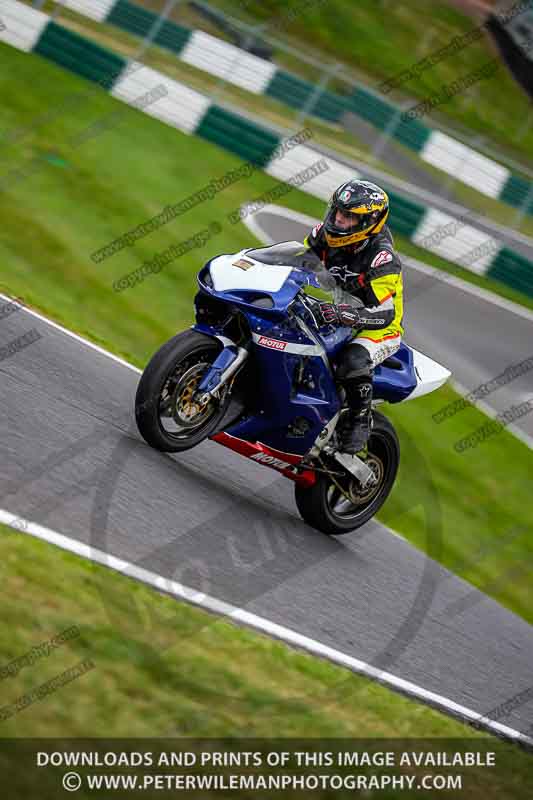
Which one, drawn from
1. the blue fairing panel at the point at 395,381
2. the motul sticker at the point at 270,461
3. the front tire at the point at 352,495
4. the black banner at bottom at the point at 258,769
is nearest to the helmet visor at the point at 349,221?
the blue fairing panel at the point at 395,381

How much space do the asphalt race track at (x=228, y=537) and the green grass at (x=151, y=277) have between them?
44.9 inches

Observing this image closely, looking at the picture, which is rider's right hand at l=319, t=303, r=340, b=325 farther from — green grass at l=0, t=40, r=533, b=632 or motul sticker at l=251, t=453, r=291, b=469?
green grass at l=0, t=40, r=533, b=632

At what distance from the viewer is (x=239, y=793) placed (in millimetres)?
4832

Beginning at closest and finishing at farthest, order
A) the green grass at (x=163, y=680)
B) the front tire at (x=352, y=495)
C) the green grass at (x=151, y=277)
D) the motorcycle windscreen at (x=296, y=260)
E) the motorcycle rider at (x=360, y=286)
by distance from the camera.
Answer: the green grass at (x=163, y=680) → the motorcycle windscreen at (x=296, y=260) → the motorcycle rider at (x=360, y=286) → the front tire at (x=352, y=495) → the green grass at (x=151, y=277)

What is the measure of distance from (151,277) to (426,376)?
5467 mm

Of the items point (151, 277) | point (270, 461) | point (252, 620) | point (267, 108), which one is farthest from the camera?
point (267, 108)

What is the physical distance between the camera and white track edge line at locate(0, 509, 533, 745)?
607 centimetres

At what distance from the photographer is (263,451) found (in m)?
7.92

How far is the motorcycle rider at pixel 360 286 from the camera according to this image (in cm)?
757

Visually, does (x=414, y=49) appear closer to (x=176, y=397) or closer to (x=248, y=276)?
(x=248, y=276)

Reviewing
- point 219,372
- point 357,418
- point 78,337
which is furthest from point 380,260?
point 78,337

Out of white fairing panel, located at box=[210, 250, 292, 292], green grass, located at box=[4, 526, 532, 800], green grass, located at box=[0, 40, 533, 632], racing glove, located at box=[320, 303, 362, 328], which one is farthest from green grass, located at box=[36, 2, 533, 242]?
green grass, located at box=[4, 526, 532, 800]

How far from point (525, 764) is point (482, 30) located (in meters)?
29.9

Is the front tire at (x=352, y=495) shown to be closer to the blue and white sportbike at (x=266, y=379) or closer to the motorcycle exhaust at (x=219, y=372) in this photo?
the blue and white sportbike at (x=266, y=379)
